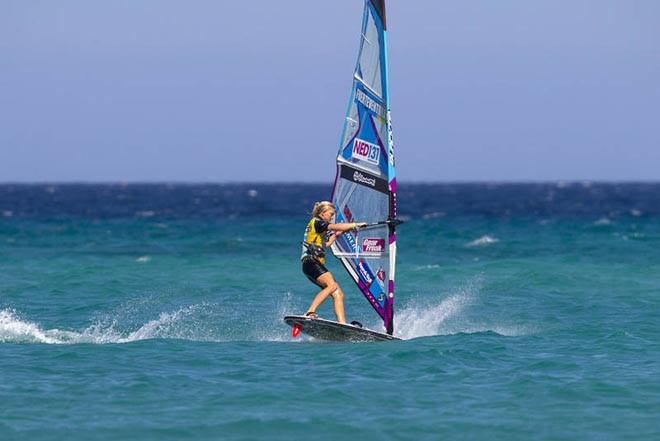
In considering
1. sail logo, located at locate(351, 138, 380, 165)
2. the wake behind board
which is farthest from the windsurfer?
sail logo, located at locate(351, 138, 380, 165)

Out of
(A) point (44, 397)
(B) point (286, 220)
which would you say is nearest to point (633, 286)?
(A) point (44, 397)

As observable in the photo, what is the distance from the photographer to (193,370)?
13969 mm

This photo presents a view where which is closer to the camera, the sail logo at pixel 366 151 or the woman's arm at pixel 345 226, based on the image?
the woman's arm at pixel 345 226

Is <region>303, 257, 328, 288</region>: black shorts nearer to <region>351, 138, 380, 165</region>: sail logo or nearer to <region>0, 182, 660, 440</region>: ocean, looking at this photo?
<region>0, 182, 660, 440</region>: ocean

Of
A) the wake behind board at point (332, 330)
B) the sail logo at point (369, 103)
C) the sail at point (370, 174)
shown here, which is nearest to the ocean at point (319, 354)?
the wake behind board at point (332, 330)

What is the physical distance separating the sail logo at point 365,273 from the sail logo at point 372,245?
24cm

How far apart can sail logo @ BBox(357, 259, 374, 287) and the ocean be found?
3.79 feet

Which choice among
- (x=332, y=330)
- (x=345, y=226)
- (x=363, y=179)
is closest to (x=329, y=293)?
(x=332, y=330)

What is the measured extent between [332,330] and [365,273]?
111 cm

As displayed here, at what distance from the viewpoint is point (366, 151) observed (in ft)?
52.1

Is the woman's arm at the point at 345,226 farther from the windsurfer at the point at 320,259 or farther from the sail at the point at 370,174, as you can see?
the sail at the point at 370,174

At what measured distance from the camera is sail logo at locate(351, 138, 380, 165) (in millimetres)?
15828

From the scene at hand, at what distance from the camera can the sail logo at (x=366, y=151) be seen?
51.9 ft

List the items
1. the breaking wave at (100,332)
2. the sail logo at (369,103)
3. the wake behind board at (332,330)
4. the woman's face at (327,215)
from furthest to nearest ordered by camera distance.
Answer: the breaking wave at (100,332) < the sail logo at (369,103) < the wake behind board at (332,330) < the woman's face at (327,215)
